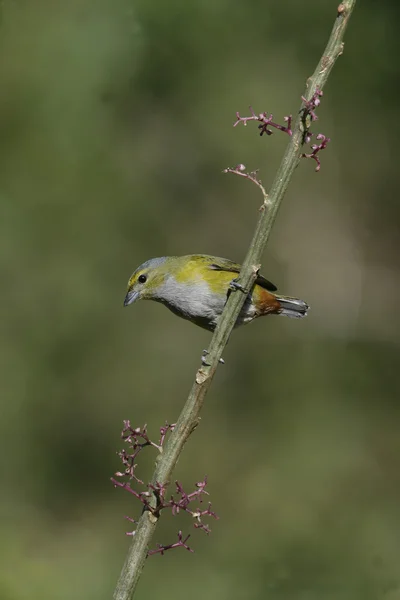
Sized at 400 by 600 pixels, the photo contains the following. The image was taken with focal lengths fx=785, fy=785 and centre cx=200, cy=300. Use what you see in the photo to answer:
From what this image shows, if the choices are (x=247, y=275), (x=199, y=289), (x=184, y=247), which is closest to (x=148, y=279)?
(x=199, y=289)

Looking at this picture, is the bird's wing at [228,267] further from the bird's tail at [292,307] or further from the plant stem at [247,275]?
the plant stem at [247,275]

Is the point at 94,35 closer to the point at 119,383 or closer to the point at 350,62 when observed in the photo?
the point at 350,62

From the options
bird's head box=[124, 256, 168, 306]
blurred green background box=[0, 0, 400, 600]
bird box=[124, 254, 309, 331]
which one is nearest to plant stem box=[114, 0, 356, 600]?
bird box=[124, 254, 309, 331]

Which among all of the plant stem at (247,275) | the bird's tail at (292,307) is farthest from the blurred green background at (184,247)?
the plant stem at (247,275)

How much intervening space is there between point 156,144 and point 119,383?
2439 millimetres

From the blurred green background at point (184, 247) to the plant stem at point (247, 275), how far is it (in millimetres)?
4843

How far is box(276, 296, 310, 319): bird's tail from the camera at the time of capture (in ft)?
13.3

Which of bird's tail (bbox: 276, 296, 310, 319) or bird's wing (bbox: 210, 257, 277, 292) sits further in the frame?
bird's tail (bbox: 276, 296, 310, 319)

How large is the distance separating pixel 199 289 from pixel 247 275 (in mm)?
1839

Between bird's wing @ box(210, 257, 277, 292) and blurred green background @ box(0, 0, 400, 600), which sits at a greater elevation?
blurred green background @ box(0, 0, 400, 600)

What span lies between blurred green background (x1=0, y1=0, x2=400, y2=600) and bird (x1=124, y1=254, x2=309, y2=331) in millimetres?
3072

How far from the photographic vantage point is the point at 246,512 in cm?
647

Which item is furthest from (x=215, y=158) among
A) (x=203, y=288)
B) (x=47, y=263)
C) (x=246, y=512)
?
(x=203, y=288)

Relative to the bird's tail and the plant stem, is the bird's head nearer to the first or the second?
the bird's tail
